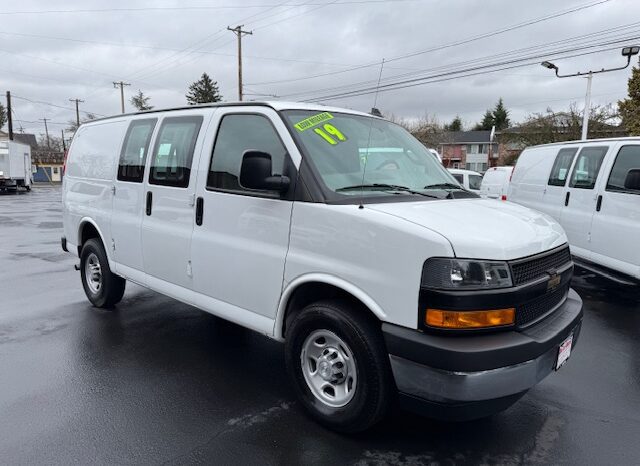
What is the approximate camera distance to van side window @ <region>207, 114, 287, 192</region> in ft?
11.9

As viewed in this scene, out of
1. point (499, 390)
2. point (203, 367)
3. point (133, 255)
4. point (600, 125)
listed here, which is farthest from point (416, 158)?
point (600, 125)

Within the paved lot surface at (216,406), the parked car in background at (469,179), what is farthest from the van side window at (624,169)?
the parked car in background at (469,179)

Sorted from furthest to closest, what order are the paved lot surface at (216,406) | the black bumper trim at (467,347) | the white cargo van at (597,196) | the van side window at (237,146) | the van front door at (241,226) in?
1. the white cargo van at (597,196)
2. the van side window at (237,146)
3. the van front door at (241,226)
4. the paved lot surface at (216,406)
5. the black bumper trim at (467,347)

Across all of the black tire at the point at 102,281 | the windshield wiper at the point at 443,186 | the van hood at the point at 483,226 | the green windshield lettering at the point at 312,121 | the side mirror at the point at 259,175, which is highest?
the green windshield lettering at the point at 312,121

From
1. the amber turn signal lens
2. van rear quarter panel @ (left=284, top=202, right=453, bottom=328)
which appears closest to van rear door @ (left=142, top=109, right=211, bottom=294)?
van rear quarter panel @ (left=284, top=202, right=453, bottom=328)

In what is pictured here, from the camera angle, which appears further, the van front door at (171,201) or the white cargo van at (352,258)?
the van front door at (171,201)

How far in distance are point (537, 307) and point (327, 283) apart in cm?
131

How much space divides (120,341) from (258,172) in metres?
2.74

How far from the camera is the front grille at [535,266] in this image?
2.84 metres

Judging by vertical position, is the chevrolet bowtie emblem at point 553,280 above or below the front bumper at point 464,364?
above

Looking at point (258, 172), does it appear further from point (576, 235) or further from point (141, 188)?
point (576, 235)

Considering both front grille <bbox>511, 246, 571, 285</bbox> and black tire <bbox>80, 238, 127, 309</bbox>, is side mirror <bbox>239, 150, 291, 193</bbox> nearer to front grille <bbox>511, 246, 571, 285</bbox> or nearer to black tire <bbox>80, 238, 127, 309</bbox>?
front grille <bbox>511, 246, 571, 285</bbox>

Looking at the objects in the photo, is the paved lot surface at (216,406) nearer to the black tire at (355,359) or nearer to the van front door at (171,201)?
the black tire at (355,359)

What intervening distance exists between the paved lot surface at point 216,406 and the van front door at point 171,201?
0.83 metres
